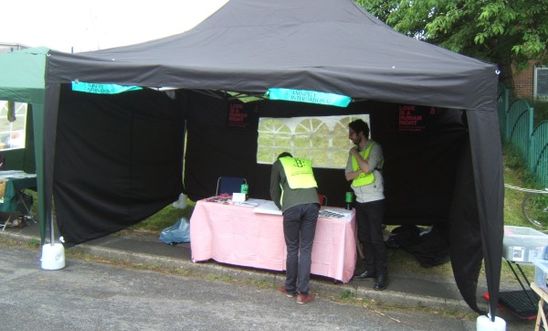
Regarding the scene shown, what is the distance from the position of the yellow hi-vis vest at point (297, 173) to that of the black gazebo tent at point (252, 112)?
32.2 inches

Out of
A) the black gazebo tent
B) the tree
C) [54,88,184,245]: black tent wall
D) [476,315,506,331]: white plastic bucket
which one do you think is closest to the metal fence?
the tree

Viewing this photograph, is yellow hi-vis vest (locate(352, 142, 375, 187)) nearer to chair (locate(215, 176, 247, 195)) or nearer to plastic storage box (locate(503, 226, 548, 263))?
plastic storage box (locate(503, 226, 548, 263))

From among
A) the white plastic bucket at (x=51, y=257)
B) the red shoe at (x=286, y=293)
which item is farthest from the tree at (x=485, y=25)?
the white plastic bucket at (x=51, y=257)

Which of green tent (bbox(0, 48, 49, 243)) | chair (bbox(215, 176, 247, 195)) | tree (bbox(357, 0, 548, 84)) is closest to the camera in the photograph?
green tent (bbox(0, 48, 49, 243))

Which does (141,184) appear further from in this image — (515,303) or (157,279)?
(515,303)

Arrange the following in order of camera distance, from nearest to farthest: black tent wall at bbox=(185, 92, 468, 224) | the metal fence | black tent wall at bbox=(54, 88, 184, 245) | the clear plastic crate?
the clear plastic crate, black tent wall at bbox=(54, 88, 184, 245), black tent wall at bbox=(185, 92, 468, 224), the metal fence

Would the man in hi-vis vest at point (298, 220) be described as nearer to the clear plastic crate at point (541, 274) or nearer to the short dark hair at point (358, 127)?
the short dark hair at point (358, 127)

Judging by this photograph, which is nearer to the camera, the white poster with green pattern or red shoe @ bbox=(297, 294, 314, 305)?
red shoe @ bbox=(297, 294, 314, 305)

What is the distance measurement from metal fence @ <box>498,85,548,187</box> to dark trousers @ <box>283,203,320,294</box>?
5.77 m

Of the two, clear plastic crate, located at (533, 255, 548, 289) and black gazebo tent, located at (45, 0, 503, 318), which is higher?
black gazebo tent, located at (45, 0, 503, 318)

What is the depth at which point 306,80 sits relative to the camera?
452 cm

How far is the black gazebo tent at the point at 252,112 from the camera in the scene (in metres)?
4.18

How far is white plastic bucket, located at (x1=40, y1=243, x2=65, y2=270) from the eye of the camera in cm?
560

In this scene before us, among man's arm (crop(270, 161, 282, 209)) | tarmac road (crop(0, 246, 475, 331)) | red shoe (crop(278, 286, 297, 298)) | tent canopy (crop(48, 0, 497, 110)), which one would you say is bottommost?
tarmac road (crop(0, 246, 475, 331))
